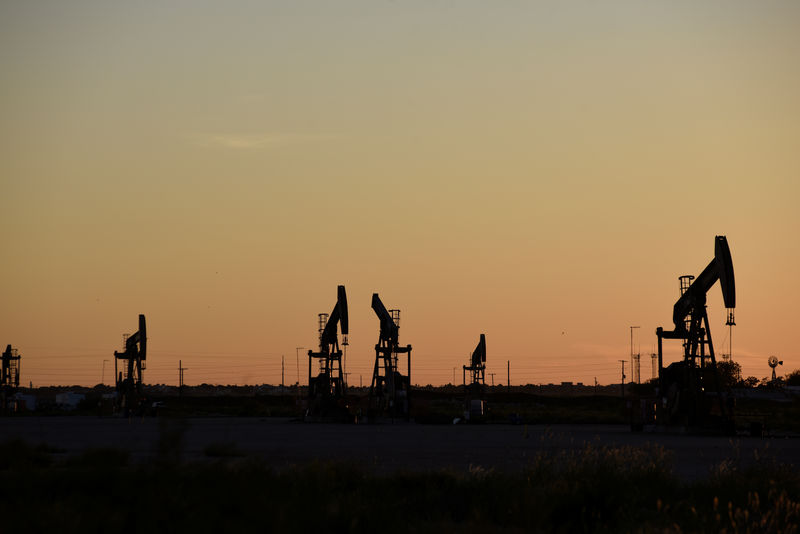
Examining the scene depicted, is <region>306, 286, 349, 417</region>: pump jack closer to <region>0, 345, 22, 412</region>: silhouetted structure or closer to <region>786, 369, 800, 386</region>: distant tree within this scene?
<region>0, 345, 22, 412</region>: silhouetted structure

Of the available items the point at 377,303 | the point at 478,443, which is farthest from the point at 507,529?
the point at 377,303

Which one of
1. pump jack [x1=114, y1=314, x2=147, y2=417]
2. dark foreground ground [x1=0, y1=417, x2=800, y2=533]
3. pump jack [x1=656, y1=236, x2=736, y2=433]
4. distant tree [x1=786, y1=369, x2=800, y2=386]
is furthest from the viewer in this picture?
distant tree [x1=786, y1=369, x2=800, y2=386]

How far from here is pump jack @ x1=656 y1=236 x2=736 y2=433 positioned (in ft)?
146

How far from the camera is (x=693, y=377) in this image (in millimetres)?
45188

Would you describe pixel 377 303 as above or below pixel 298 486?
above

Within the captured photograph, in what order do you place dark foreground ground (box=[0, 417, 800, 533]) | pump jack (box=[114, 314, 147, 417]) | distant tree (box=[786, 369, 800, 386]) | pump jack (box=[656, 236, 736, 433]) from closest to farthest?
dark foreground ground (box=[0, 417, 800, 533])
pump jack (box=[656, 236, 736, 433])
pump jack (box=[114, 314, 147, 417])
distant tree (box=[786, 369, 800, 386])

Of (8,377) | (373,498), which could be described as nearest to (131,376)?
(8,377)

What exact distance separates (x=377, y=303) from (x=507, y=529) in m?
52.5

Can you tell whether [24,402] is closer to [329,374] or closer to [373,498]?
[329,374]

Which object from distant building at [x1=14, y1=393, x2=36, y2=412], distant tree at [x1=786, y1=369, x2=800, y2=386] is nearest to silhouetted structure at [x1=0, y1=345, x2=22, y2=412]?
distant building at [x1=14, y1=393, x2=36, y2=412]

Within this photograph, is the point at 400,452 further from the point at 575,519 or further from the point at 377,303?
the point at 377,303

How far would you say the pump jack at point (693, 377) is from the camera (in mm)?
44500

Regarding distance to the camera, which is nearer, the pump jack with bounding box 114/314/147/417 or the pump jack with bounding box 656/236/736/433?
the pump jack with bounding box 656/236/736/433

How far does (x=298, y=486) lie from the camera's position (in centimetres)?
1429
